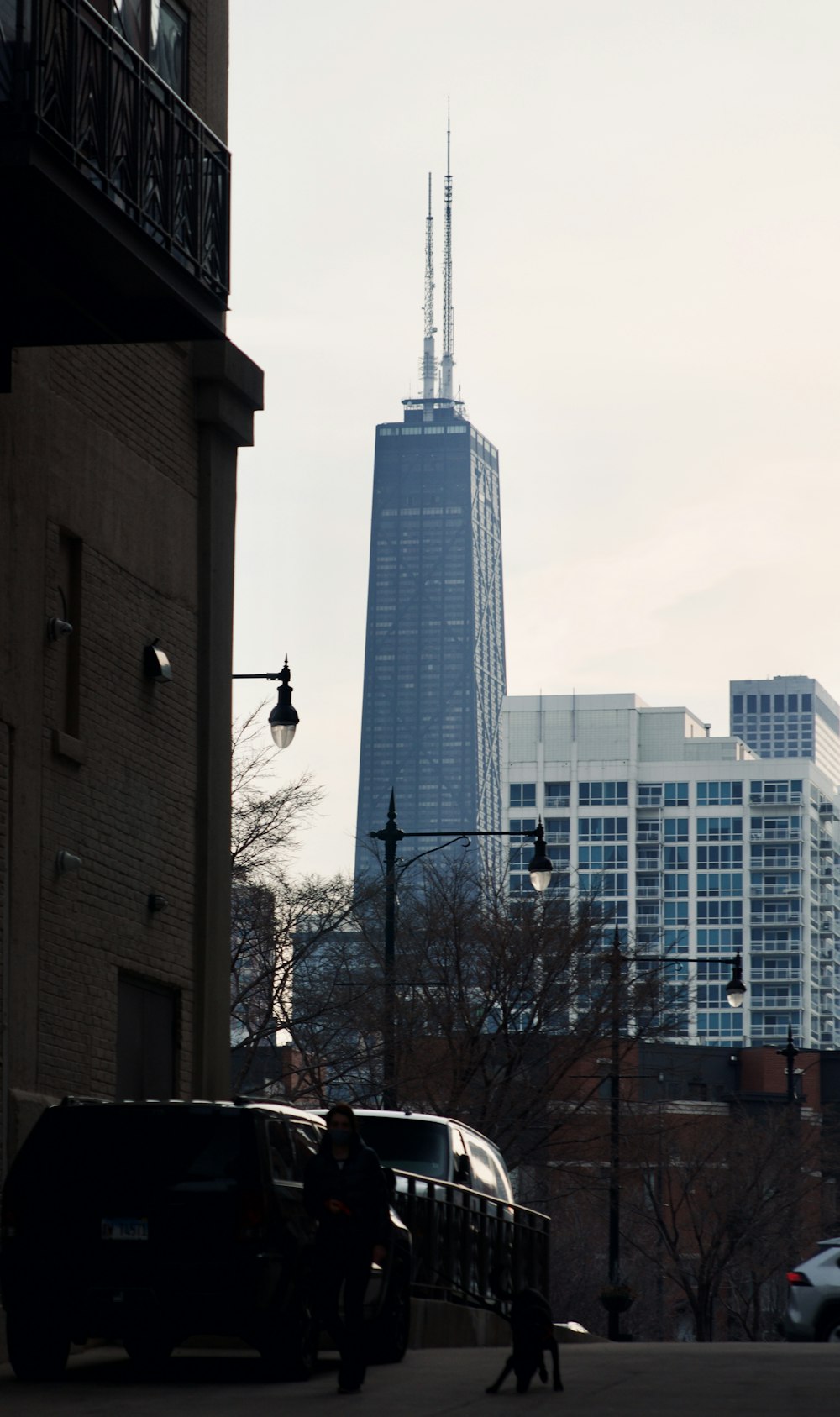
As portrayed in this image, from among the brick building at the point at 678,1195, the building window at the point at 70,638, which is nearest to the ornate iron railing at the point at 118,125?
the building window at the point at 70,638

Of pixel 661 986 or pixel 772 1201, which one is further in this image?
pixel 772 1201

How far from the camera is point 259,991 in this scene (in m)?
41.7

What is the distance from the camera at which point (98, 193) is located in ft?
49.1

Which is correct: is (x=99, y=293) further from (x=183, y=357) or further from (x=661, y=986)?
(x=661, y=986)

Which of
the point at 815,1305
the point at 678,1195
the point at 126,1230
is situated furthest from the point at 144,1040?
the point at 678,1195

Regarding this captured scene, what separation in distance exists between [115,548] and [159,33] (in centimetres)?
444

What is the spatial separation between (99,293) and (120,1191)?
6.26 meters

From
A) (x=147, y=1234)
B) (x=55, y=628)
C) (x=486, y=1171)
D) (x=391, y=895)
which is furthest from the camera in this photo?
(x=391, y=895)

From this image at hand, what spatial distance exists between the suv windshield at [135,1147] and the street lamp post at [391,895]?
1616cm

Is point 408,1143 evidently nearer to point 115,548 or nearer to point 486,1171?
point 486,1171

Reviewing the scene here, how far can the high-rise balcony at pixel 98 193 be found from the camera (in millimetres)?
14438

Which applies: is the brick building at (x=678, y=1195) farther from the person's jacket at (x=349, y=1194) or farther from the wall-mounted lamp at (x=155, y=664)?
the person's jacket at (x=349, y=1194)

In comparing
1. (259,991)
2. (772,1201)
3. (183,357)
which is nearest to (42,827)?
(183,357)

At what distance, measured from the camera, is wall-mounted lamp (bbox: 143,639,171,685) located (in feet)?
68.3
